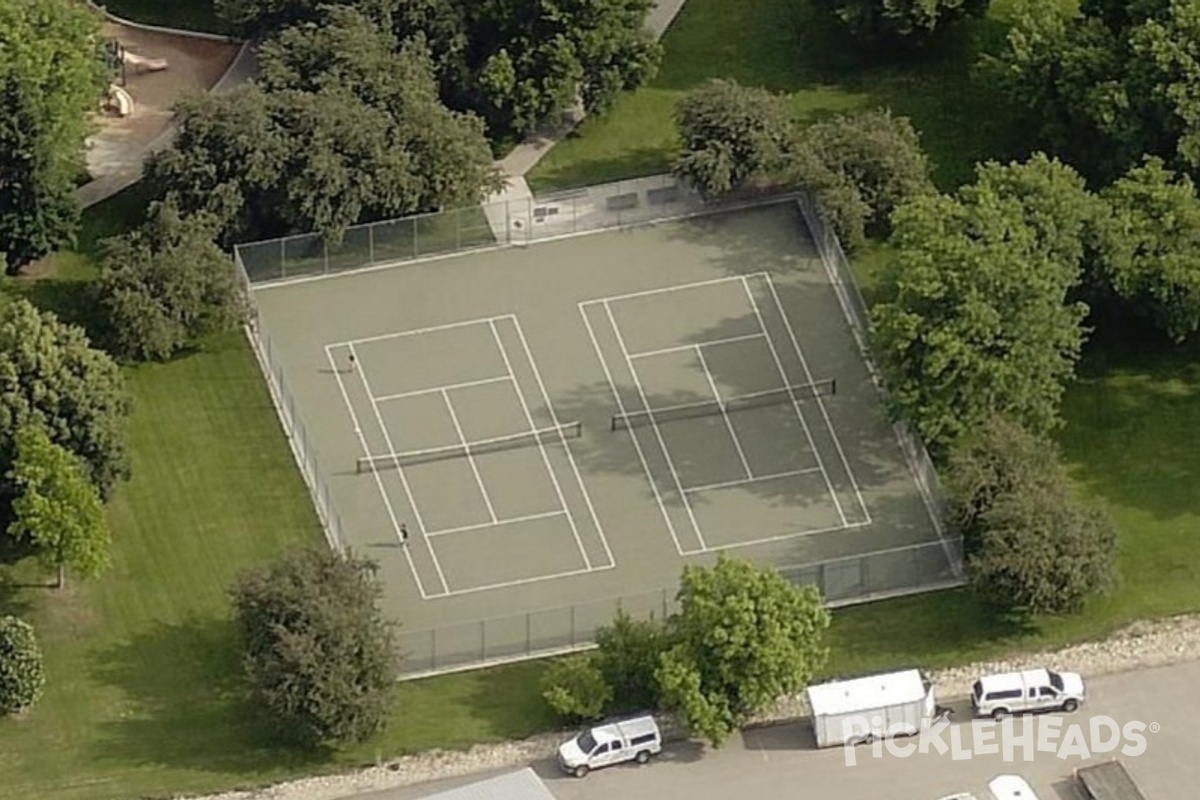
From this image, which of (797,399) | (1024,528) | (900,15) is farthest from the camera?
(900,15)

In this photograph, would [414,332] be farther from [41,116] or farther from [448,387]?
[41,116]

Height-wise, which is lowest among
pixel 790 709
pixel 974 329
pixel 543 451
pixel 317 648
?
pixel 790 709

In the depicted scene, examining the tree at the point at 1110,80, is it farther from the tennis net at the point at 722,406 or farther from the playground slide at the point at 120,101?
the playground slide at the point at 120,101

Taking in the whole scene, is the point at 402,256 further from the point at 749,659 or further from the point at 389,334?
the point at 749,659

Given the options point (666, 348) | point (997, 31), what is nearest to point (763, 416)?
point (666, 348)

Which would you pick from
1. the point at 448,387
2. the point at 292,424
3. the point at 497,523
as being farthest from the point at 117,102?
the point at 497,523

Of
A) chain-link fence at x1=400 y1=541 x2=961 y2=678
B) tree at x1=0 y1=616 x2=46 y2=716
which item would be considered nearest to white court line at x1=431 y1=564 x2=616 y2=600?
chain-link fence at x1=400 y1=541 x2=961 y2=678

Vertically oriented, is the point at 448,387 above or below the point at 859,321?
below
